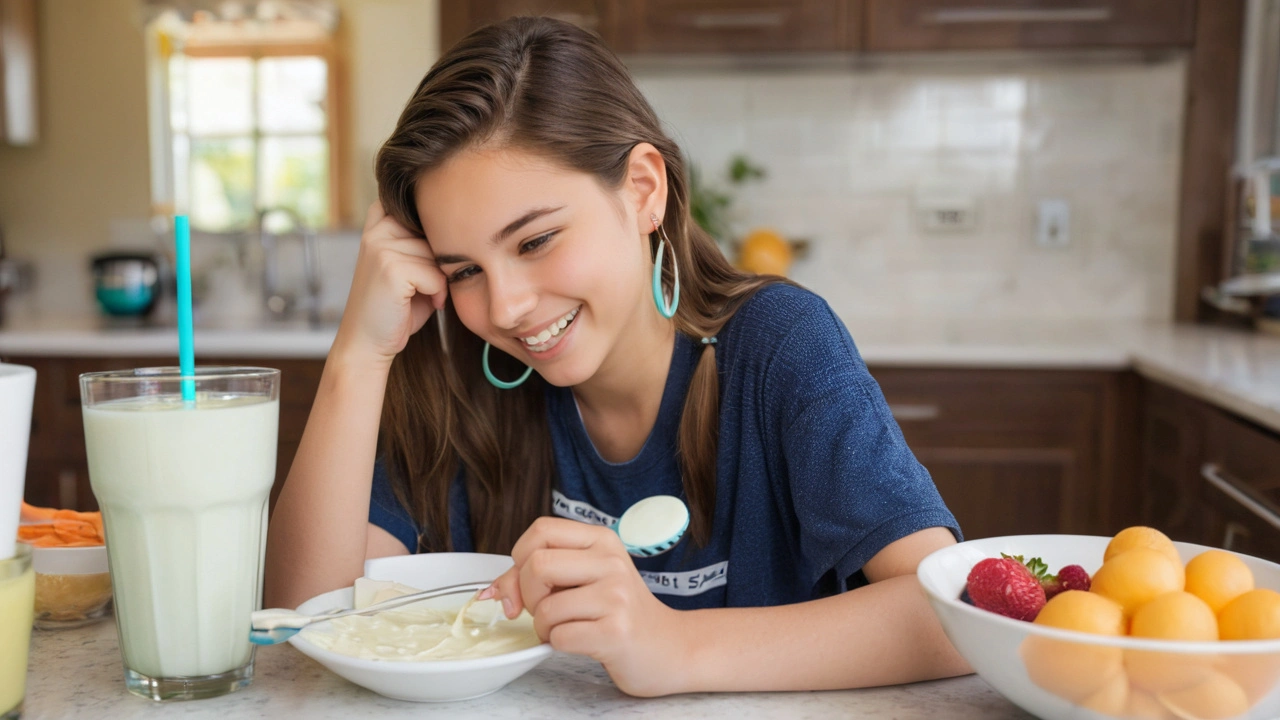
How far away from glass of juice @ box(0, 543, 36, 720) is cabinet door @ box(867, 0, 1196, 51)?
2.44 meters

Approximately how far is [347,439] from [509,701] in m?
0.42

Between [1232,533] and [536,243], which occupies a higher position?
[536,243]

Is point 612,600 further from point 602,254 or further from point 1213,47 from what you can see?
point 1213,47

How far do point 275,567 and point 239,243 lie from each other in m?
2.47

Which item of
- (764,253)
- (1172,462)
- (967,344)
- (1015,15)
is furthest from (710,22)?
(1172,462)

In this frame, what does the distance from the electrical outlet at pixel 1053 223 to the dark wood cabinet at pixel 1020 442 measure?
71cm

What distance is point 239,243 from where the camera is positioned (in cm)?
330

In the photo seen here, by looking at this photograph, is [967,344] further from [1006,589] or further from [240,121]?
[240,121]

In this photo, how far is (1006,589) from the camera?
0.65m

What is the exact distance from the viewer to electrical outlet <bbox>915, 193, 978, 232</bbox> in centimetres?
→ 301

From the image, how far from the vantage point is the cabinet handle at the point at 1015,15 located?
263 cm

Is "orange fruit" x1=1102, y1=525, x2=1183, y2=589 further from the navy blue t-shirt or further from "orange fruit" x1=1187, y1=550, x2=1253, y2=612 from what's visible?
the navy blue t-shirt

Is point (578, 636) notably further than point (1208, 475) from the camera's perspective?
No

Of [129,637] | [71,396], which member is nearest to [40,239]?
[71,396]
